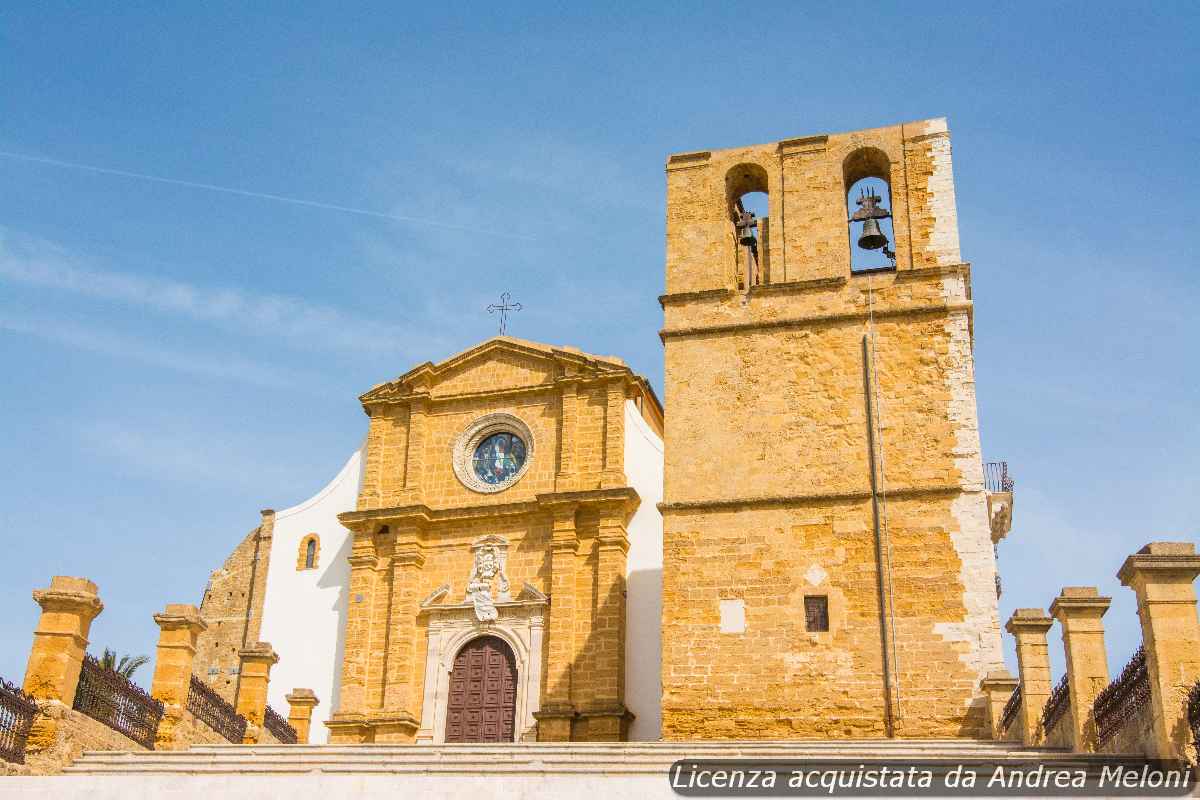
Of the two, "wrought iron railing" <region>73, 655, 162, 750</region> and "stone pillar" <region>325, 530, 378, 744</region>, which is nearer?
"wrought iron railing" <region>73, 655, 162, 750</region>

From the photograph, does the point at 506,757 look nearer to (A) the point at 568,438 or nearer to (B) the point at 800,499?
(B) the point at 800,499

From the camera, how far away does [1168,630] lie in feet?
30.7

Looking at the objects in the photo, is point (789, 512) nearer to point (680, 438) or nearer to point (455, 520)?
point (680, 438)

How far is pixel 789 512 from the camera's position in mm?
15070

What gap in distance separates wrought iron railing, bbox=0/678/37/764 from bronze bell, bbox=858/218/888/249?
440 inches

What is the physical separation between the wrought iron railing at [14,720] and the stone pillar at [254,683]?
17.7 ft

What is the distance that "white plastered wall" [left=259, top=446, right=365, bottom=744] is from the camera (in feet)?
63.3

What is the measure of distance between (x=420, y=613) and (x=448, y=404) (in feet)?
11.5

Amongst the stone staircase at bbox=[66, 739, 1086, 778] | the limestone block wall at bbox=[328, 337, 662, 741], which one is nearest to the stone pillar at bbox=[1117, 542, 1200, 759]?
the stone staircase at bbox=[66, 739, 1086, 778]

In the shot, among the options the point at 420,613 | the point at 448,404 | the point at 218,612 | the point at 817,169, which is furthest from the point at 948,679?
the point at 218,612

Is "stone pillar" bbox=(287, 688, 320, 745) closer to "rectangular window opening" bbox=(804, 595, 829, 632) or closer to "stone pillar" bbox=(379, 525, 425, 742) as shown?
"stone pillar" bbox=(379, 525, 425, 742)

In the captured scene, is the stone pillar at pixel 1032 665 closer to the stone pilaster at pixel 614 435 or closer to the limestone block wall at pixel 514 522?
the limestone block wall at pixel 514 522

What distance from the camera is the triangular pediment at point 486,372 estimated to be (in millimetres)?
20422

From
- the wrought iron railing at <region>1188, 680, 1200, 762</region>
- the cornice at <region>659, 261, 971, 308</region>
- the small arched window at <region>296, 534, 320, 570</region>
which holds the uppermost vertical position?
the cornice at <region>659, 261, 971, 308</region>
